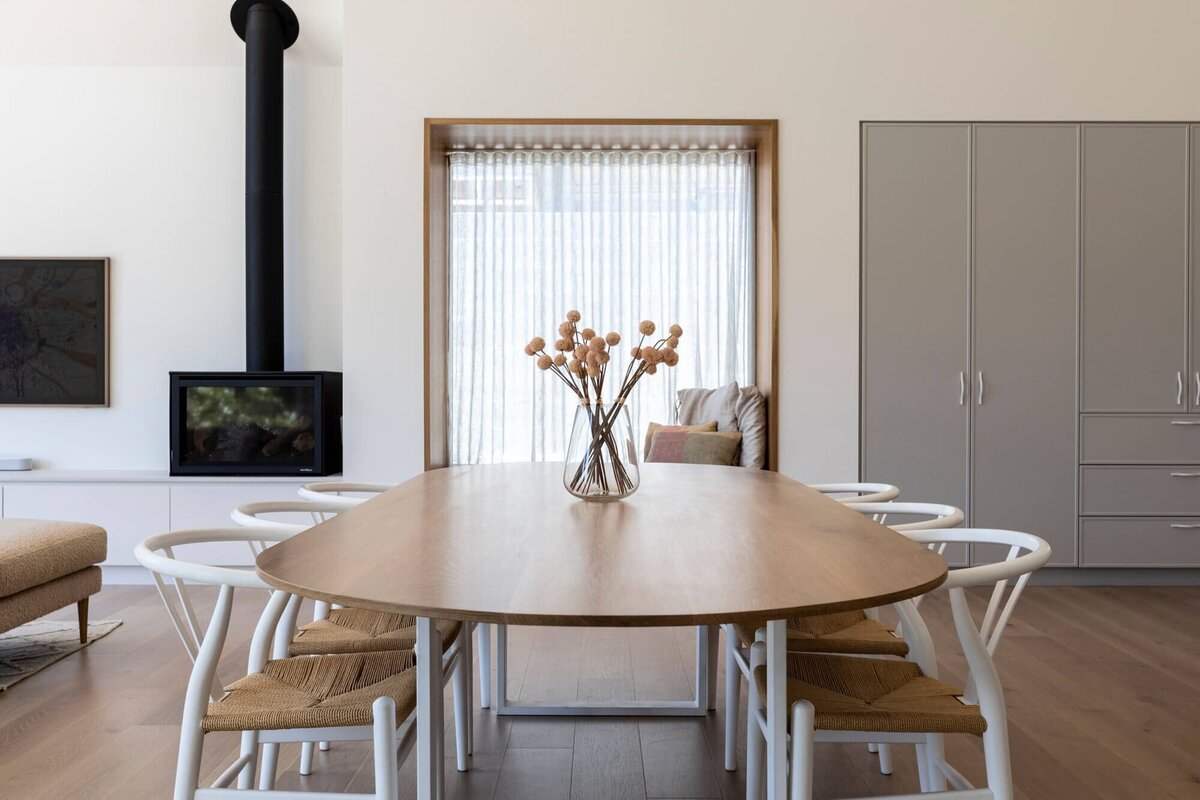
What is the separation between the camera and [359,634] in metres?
2.02

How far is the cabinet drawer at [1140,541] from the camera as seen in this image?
4434mm

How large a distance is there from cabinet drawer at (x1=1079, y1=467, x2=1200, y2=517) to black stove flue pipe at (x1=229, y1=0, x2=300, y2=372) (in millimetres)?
4149

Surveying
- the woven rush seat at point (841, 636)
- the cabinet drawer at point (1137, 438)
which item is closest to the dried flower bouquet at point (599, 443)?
the woven rush seat at point (841, 636)

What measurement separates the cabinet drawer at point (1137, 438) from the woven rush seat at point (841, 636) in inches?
112

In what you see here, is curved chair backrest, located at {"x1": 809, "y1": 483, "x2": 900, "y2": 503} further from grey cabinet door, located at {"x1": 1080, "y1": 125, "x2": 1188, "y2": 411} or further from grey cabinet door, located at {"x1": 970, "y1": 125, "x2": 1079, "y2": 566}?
grey cabinet door, located at {"x1": 1080, "y1": 125, "x2": 1188, "y2": 411}

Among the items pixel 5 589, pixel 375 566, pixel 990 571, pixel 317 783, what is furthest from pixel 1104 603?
pixel 5 589

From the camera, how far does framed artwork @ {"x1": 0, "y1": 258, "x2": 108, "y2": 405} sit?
507cm

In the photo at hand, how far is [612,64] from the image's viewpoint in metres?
4.45

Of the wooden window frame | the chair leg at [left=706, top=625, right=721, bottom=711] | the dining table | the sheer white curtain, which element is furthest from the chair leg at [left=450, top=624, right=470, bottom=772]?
the sheer white curtain

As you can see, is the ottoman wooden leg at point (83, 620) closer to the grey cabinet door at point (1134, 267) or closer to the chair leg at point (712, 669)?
the chair leg at point (712, 669)

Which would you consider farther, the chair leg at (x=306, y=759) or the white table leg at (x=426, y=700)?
the chair leg at (x=306, y=759)

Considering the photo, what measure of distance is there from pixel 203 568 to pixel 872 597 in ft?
3.43

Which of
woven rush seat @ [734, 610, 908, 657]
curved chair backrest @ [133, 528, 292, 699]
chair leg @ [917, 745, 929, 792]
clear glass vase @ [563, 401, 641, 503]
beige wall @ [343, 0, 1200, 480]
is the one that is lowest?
chair leg @ [917, 745, 929, 792]

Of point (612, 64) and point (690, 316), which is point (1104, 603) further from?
point (612, 64)
